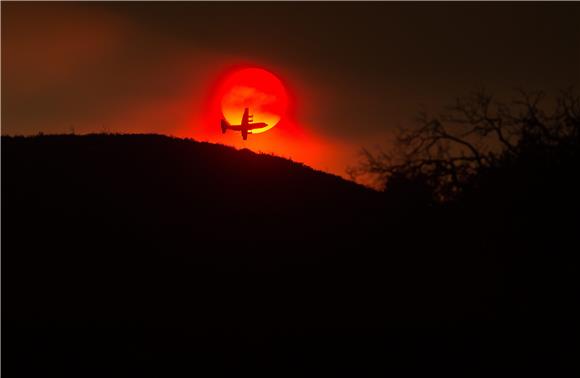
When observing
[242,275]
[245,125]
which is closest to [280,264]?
[242,275]

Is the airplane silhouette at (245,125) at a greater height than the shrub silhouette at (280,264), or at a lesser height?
greater

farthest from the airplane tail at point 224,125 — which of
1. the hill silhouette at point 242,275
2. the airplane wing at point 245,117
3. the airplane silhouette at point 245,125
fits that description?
the hill silhouette at point 242,275

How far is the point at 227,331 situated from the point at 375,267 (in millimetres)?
9166

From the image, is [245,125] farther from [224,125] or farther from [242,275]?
[242,275]

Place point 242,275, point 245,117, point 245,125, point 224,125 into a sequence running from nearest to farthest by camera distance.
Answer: point 242,275, point 245,117, point 245,125, point 224,125

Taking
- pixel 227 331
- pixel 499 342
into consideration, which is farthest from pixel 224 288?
pixel 499 342

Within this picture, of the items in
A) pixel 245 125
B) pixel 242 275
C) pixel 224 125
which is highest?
pixel 224 125

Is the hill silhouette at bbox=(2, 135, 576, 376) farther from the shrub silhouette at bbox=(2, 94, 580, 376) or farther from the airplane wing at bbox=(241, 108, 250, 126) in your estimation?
the airplane wing at bbox=(241, 108, 250, 126)

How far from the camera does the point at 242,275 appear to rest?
2084 cm

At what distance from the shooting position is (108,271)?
19219mm

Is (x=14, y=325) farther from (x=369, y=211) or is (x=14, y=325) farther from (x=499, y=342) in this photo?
(x=369, y=211)

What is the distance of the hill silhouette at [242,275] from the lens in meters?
15.2

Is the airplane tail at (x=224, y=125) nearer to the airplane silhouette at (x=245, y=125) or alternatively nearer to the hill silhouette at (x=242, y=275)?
the airplane silhouette at (x=245, y=125)

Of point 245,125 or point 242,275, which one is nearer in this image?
point 242,275
